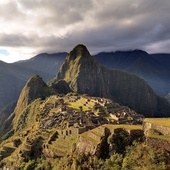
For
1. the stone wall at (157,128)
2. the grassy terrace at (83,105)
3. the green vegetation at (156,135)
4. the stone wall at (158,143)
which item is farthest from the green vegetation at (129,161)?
the grassy terrace at (83,105)

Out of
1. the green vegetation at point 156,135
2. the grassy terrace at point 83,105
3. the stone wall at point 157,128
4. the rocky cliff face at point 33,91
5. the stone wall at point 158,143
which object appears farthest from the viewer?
the rocky cliff face at point 33,91

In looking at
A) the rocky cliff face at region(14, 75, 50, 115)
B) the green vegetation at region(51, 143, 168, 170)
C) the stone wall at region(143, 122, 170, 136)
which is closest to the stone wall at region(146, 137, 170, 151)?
the green vegetation at region(51, 143, 168, 170)

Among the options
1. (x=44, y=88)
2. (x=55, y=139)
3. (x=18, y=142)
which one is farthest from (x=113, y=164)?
(x=44, y=88)

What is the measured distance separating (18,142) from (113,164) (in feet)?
139

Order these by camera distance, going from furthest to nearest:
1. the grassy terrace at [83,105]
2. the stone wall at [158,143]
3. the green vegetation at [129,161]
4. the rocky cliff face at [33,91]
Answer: the rocky cliff face at [33,91]
the grassy terrace at [83,105]
the stone wall at [158,143]
the green vegetation at [129,161]

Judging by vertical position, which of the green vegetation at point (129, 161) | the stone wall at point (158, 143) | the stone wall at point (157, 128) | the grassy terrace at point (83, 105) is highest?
the stone wall at point (157, 128)

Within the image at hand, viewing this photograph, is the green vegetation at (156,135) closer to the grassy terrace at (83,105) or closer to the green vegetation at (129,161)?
the green vegetation at (129,161)

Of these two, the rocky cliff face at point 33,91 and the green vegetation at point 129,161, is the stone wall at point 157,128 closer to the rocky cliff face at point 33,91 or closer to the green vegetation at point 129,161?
the green vegetation at point 129,161

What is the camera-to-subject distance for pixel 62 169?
136 ft

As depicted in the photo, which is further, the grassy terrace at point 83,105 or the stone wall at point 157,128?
the grassy terrace at point 83,105

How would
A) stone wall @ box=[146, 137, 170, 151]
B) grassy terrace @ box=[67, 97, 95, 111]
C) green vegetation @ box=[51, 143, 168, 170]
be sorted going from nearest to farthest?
green vegetation @ box=[51, 143, 168, 170] → stone wall @ box=[146, 137, 170, 151] → grassy terrace @ box=[67, 97, 95, 111]

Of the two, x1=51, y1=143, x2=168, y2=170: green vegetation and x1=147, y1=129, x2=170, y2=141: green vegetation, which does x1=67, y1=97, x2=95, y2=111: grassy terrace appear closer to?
x1=51, y1=143, x2=168, y2=170: green vegetation

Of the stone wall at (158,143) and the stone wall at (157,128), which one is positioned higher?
the stone wall at (157,128)

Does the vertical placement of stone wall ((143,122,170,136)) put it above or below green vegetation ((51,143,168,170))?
above
